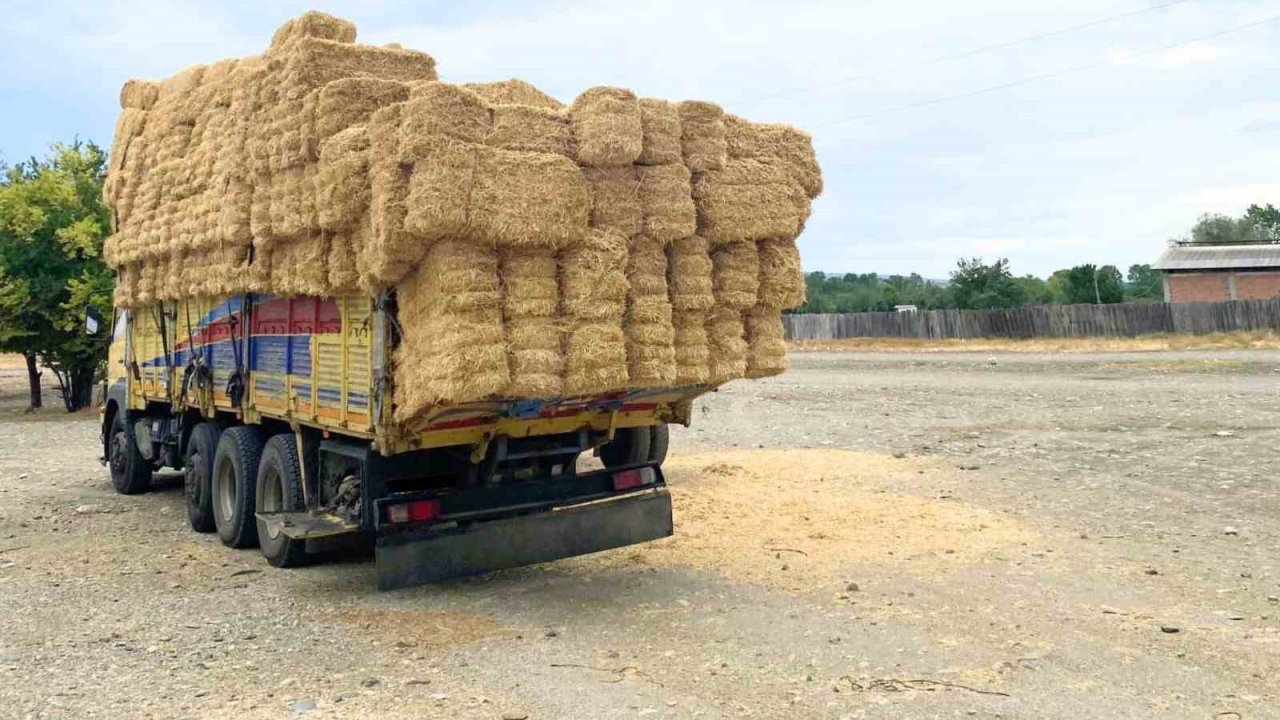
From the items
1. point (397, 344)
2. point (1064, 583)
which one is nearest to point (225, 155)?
point (397, 344)

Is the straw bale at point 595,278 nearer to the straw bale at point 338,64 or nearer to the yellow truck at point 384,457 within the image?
the yellow truck at point 384,457

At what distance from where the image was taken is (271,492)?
8.84 metres

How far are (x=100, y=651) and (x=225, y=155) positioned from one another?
4153mm

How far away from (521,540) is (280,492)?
7.79 feet

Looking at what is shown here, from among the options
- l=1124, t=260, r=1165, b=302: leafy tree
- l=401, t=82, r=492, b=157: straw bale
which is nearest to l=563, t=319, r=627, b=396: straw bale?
l=401, t=82, r=492, b=157: straw bale

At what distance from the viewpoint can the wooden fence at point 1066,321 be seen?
36.3 m

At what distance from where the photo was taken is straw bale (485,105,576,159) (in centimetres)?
643

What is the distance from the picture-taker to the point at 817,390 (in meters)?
24.4

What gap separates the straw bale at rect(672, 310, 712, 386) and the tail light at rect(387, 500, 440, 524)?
6.21 ft

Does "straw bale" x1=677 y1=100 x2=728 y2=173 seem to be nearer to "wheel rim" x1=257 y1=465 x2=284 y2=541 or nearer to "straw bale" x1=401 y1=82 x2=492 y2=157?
"straw bale" x1=401 y1=82 x2=492 y2=157

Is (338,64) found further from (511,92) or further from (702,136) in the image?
(702,136)

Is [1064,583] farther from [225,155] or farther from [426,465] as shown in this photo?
[225,155]

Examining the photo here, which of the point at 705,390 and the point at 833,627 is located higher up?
the point at 705,390

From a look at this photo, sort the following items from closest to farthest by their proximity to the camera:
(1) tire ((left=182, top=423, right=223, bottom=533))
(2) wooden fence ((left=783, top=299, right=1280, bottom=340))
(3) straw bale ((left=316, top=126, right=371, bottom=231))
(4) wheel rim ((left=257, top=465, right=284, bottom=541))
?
(3) straw bale ((left=316, top=126, right=371, bottom=231)), (4) wheel rim ((left=257, top=465, right=284, bottom=541)), (1) tire ((left=182, top=423, right=223, bottom=533)), (2) wooden fence ((left=783, top=299, right=1280, bottom=340))
